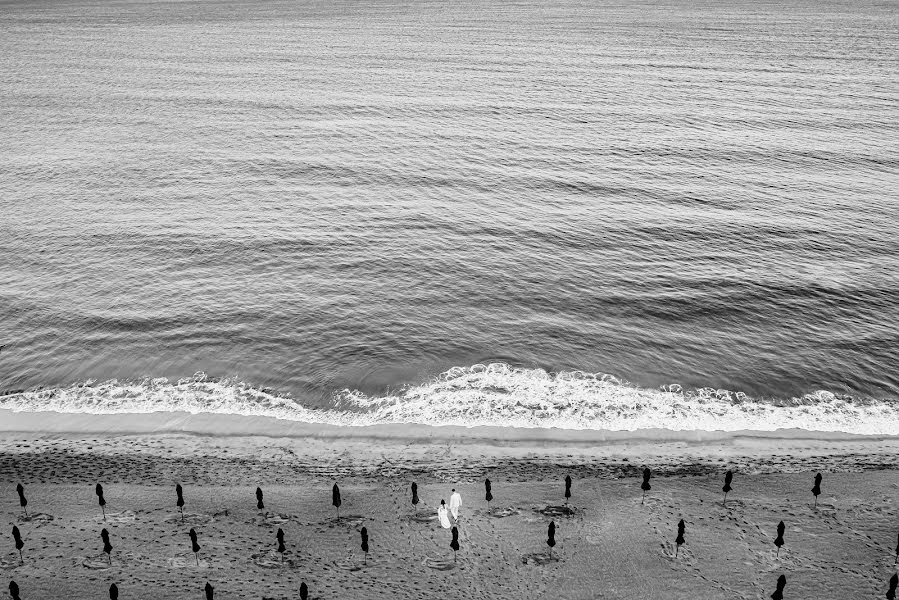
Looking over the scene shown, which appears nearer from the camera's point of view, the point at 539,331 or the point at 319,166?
the point at 539,331

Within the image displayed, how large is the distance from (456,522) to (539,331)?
72.4 feet

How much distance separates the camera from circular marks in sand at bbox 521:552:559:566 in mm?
31656

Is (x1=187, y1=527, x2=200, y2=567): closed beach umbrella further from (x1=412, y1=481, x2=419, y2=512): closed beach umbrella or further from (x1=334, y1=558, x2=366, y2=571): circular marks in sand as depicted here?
(x1=412, y1=481, x2=419, y2=512): closed beach umbrella

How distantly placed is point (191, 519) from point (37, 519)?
22.9 feet

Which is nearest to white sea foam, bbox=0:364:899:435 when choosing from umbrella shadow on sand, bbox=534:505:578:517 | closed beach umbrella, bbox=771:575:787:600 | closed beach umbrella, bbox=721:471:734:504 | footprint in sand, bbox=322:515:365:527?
closed beach umbrella, bbox=721:471:734:504

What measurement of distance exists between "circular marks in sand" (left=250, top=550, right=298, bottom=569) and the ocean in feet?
41.3

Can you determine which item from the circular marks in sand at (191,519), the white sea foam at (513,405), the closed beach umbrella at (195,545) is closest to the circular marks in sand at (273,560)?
the closed beach umbrella at (195,545)

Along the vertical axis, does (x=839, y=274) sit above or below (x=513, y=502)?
above

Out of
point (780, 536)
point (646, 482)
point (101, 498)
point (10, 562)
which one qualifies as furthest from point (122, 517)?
point (780, 536)

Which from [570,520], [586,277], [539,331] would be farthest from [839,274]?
[570,520]

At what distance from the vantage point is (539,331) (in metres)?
53.5

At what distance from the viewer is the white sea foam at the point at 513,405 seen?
43406mm

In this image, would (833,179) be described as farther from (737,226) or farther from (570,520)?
(570,520)

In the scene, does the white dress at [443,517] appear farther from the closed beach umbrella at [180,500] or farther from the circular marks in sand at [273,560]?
the closed beach umbrella at [180,500]
